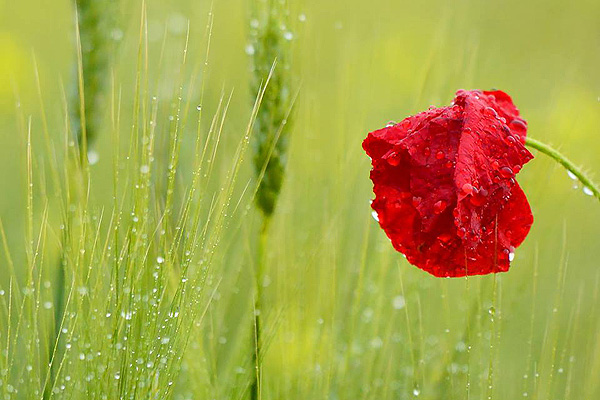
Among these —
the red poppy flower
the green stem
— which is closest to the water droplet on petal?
the red poppy flower

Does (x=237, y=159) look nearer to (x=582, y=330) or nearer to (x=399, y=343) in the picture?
(x=399, y=343)

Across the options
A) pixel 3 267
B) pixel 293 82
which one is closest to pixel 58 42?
pixel 3 267

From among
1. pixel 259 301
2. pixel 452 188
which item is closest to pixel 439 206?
pixel 452 188

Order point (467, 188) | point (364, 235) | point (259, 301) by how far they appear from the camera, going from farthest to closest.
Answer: point (364, 235)
point (259, 301)
point (467, 188)

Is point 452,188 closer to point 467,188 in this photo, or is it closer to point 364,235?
point 467,188

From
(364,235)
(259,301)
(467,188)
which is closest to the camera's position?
(467,188)

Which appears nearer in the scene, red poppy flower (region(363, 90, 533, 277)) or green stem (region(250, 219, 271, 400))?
red poppy flower (region(363, 90, 533, 277))

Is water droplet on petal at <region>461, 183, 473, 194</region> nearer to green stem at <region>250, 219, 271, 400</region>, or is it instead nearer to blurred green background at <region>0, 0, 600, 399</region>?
blurred green background at <region>0, 0, 600, 399</region>
